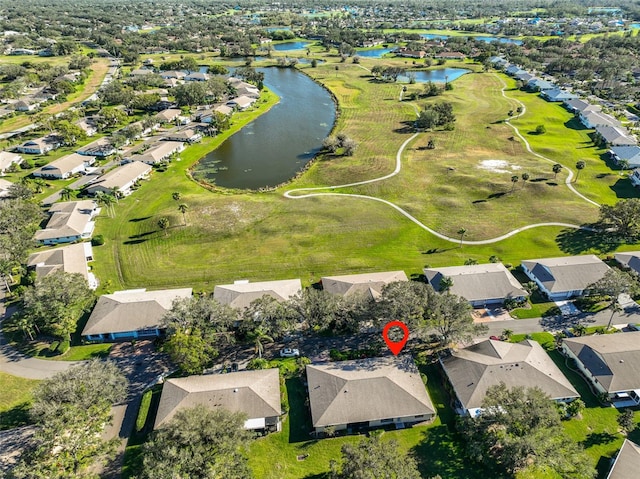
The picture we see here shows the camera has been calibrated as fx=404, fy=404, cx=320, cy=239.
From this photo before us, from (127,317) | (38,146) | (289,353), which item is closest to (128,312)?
(127,317)

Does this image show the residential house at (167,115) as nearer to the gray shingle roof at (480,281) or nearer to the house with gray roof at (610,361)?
the gray shingle roof at (480,281)

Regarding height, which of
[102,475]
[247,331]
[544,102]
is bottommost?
[102,475]

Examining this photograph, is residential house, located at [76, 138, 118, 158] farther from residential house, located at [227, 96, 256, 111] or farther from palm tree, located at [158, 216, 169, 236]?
residential house, located at [227, 96, 256, 111]

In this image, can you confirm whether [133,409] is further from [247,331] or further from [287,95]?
[287,95]

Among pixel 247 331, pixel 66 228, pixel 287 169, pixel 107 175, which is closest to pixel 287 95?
pixel 287 169

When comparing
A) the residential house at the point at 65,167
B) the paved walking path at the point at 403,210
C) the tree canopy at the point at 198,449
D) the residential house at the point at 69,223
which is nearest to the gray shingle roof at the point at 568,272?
the paved walking path at the point at 403,210

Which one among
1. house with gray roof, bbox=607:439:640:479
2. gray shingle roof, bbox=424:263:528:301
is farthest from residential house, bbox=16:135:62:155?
house with gray roof, bbox=607:439:640:479
